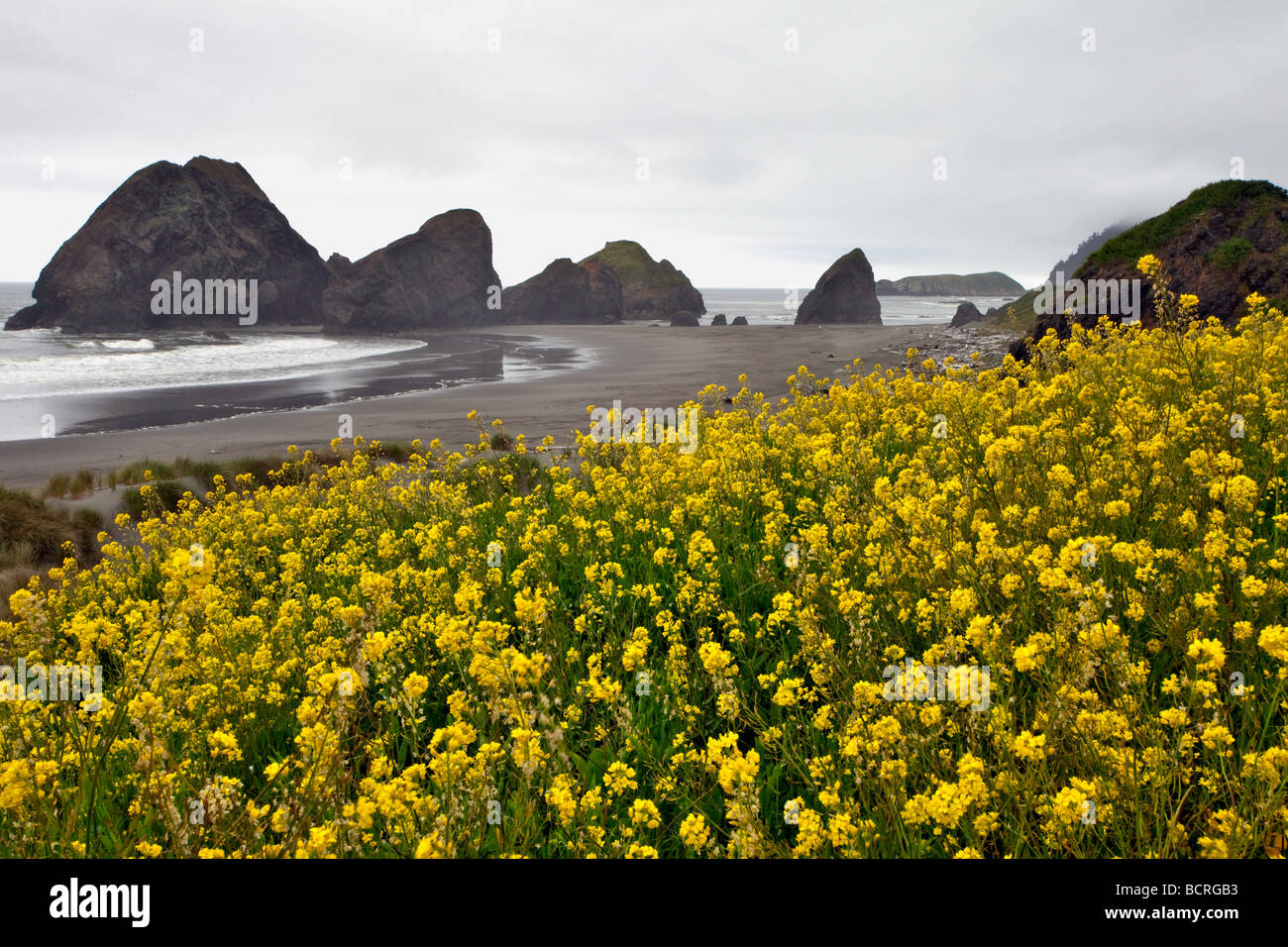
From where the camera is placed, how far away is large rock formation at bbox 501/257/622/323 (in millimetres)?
109188

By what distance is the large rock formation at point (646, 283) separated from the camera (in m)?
118

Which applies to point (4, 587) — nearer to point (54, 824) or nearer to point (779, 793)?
point (54, 824)

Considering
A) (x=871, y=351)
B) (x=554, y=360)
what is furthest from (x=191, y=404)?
(x=871, y=351)

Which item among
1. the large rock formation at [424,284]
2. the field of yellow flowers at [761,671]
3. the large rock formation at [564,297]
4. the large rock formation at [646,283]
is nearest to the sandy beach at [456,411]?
the field of yellow flowers at [761,671]

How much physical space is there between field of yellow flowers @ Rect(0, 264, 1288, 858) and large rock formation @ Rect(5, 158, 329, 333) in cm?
8518

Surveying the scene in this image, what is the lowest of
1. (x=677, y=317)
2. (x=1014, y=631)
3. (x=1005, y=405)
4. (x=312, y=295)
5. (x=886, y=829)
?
(x=886, y=829)

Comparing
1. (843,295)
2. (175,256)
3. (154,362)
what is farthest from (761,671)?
(175,256)

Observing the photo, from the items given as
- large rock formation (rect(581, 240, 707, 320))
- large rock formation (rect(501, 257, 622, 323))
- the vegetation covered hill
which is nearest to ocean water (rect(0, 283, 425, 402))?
the vegetation covered hill

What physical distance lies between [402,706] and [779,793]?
2.09 metres

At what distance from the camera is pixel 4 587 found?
8156 millimetres

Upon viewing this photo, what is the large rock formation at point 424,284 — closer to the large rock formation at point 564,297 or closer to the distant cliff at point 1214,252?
the large rock formation at point 564,297

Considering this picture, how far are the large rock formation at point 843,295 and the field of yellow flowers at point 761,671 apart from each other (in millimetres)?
92148

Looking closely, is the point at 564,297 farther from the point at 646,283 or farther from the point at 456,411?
the point at 456,411

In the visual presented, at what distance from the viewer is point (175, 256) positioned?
303 ft
